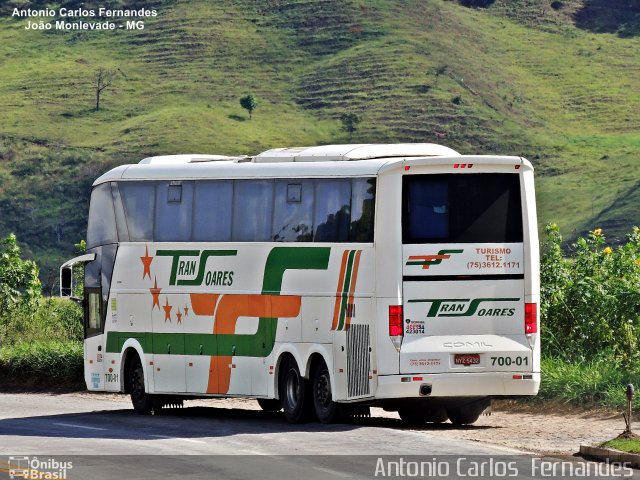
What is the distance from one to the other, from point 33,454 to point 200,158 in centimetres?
772

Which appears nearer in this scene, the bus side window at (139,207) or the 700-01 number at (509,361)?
the 700-01 number at (509,361)

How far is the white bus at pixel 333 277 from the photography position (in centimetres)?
2109

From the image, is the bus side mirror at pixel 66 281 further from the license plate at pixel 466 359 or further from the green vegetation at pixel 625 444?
the green vegetation at pixel 625 444

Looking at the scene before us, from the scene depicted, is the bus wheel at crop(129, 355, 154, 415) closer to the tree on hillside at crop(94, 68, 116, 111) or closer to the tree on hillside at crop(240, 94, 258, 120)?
the tree on hillside at crop(240, 94, 258, 120)

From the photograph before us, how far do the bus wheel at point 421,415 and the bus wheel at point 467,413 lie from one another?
33 centimetres

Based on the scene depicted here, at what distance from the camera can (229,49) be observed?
561 feet

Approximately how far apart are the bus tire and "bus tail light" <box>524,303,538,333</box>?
134 inches

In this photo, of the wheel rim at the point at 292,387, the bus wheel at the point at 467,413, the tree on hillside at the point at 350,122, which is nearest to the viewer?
the bus wheel at the point at 467,413

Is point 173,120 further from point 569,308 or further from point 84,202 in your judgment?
point 569,308

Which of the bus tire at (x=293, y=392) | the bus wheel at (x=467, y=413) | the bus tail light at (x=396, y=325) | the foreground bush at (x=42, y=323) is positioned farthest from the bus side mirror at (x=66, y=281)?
the foreground bush at (x=42, y=323)

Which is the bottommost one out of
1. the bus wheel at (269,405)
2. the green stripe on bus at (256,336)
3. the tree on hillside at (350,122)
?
the bus wheel at (269,405)

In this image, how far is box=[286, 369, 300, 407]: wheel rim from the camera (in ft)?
75.4

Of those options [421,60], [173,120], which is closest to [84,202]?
[173,120]

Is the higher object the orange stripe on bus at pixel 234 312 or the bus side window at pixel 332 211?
the bus side window at pixel 332 211
